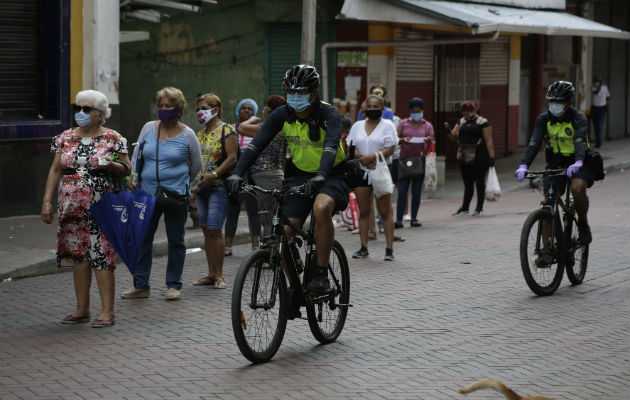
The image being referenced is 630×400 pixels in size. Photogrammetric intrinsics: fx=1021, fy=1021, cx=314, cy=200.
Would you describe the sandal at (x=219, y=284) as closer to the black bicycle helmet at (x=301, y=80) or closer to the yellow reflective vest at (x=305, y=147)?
the yellow reflective vest at (x=305, y=147)

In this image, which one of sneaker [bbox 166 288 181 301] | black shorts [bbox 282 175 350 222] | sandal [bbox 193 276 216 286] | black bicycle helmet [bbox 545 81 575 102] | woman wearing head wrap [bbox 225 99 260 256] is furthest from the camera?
woman wearing head wrap [bbox 225 99 260 256]

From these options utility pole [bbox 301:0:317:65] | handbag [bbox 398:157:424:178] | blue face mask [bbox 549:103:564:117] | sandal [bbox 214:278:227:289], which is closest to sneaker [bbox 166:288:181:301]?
sandal [bbox 214:278:227:289]

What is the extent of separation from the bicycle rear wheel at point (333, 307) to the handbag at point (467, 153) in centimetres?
804

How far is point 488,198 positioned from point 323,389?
9.64m

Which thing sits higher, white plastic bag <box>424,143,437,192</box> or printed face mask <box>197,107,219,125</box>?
printed face mask <box>197,107,219,125</box>

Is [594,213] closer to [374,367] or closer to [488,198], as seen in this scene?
[488,198]

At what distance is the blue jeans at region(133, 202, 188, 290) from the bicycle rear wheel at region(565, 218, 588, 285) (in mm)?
3559

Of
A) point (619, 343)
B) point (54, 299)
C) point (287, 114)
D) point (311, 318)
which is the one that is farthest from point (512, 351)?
point (54, 299)

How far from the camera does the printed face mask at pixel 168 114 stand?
849 cm

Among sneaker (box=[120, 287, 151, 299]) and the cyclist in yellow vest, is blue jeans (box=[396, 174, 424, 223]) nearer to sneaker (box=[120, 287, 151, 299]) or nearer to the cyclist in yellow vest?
the cyclist in yellow vest

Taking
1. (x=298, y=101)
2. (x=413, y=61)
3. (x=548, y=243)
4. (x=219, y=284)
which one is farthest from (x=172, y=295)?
(x=413, y=61)

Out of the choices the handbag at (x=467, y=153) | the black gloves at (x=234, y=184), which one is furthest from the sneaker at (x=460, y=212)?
the black gloves at (x=234, y=184)

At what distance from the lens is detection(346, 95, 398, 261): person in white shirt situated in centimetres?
1113

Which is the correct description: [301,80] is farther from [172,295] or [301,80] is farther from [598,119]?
[598,119]
